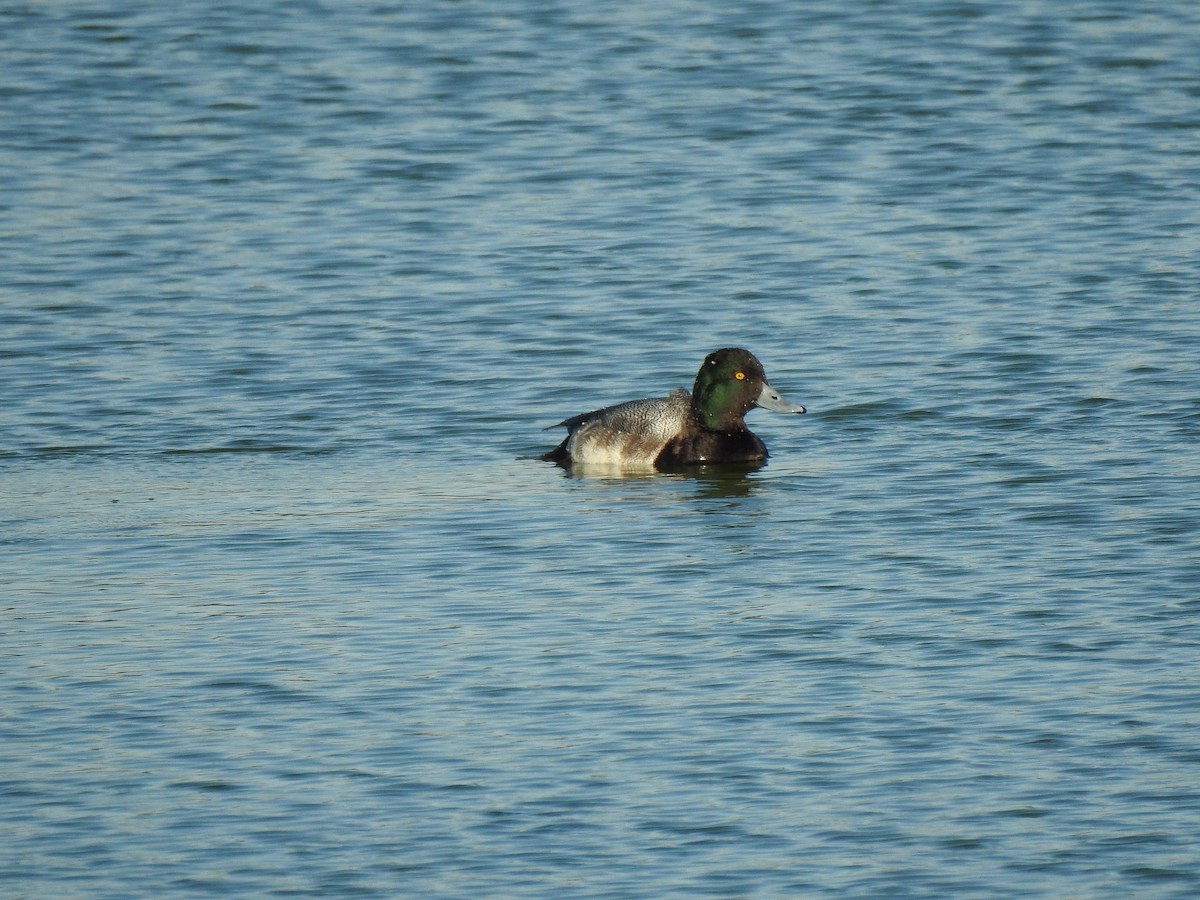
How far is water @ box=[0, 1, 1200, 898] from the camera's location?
885 centimetres

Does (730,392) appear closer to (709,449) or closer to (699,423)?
(699,423)

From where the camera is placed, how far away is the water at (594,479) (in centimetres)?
885

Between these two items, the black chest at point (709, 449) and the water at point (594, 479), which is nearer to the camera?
Result: the water at point (594, 479)

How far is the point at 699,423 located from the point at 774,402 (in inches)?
20.3

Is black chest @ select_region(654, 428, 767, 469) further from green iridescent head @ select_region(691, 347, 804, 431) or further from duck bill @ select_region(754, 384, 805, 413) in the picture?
duck bill @ select_region(754, 384, 805, 413)

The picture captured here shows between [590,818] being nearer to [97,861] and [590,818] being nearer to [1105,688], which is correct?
[97,861]

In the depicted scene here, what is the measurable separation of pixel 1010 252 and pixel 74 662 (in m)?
11.4

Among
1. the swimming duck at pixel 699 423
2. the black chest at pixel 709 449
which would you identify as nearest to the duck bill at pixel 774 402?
the swimming duck at pixel 699 423

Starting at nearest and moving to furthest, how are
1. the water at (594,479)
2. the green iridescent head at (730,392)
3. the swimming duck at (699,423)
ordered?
the water at (594,479) < the swimming duck at (699,423) < the green iridescent head at (730,392)

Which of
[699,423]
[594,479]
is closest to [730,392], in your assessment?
[699,423]

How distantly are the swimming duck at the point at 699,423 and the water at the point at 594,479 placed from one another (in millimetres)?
289

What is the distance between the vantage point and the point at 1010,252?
20016 mm

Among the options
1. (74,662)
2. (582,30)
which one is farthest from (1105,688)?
(582,30)

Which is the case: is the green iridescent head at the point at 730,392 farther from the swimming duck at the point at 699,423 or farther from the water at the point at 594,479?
the water at the point at 594,479
